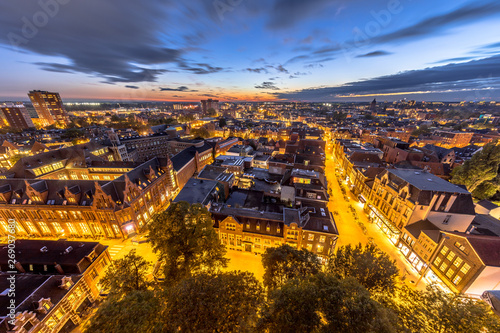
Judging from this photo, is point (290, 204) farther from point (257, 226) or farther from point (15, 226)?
point (15, 226)

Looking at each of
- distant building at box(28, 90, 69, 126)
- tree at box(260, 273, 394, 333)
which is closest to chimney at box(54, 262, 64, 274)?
tree at box(260, 273, 394, 333)

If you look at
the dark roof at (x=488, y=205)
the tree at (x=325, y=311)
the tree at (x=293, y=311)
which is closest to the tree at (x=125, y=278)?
the tree at (x=293, y=311)

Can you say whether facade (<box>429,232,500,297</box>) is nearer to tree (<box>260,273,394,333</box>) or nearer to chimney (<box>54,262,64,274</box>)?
tree (<box>260,273,394,333</box>)

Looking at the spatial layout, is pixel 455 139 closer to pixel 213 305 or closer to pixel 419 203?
pixel 419 203

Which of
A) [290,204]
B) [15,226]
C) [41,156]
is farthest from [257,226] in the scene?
[41,156]

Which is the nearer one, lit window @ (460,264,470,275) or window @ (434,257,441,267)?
lit window @ (460,264,470,275)
